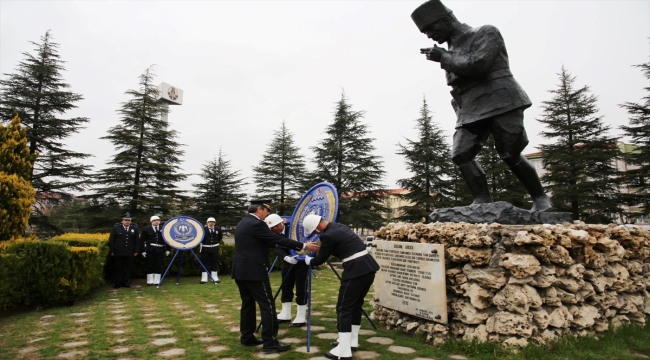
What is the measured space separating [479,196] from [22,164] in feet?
30.5

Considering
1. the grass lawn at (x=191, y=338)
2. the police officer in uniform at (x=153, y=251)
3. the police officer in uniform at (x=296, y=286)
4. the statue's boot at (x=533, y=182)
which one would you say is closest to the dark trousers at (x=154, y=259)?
the police officer in uniform at (x=153, y=251)

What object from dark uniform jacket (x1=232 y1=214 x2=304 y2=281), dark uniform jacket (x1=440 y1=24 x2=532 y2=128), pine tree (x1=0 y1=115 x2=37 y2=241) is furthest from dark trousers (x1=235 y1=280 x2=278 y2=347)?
pine tree (x1=0 y1=115 x2=37 y2=241)

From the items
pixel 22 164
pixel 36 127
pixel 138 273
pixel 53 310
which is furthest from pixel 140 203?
pixel 53 310

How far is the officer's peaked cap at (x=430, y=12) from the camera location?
Answer: 17.9ft

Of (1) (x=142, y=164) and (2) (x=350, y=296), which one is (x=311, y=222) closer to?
(2) (x=350, y=296)

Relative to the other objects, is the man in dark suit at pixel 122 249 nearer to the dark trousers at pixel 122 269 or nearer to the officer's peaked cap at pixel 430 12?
the dark trousers at pixel 122 269

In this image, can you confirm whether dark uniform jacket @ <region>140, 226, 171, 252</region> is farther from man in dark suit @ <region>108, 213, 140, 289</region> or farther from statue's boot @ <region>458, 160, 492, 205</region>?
statue's boot @ <region>458, 160, 492, 205</region>

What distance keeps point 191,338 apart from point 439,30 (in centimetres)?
554

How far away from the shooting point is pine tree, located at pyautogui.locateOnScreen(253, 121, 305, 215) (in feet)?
100

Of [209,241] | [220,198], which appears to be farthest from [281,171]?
[209,241]

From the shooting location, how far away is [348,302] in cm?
451

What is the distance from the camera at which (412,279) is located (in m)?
5.15

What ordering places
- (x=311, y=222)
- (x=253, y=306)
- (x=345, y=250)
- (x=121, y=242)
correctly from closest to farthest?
1. (x=345, y=250)
2. (x=311, y=222)
3. (x=253, y=306)
4. (x=121, y=242)

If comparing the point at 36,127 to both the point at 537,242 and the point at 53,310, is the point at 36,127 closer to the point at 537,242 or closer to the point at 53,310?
the point at 53,310
